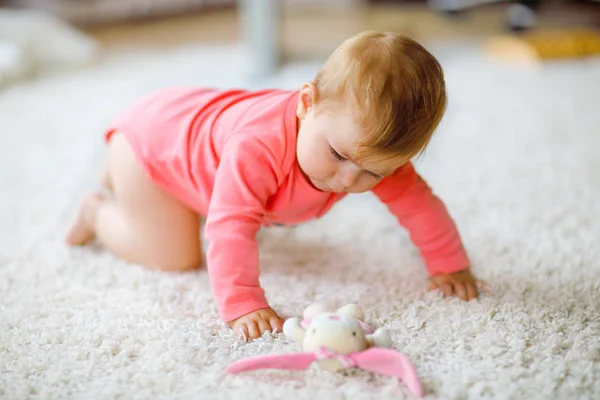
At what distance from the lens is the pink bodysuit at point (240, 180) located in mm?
797

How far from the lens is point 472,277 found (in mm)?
919

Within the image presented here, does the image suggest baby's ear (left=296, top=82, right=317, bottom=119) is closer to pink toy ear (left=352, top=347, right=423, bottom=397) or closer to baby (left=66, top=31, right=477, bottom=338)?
baby (left=66, top=31, right=477, bottom=338)

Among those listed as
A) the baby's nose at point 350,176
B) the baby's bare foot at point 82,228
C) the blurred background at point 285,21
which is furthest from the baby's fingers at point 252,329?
the blurred background at point 285,21

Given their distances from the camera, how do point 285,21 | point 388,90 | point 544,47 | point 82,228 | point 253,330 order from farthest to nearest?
1. point 285,21
2. point 544,47
3. point 82,228
4. point 253,330
5. point 388,90

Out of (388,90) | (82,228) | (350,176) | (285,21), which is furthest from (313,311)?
(285,21)

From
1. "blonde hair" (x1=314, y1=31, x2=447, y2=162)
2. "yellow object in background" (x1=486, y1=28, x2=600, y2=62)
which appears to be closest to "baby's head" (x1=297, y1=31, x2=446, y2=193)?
"blonde hair" (x1=314, y1=31, x2=447, y2=162)

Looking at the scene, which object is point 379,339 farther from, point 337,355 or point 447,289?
point 447,289

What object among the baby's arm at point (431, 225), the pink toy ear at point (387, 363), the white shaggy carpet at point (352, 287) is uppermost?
the baby's arm at point (431, 225)

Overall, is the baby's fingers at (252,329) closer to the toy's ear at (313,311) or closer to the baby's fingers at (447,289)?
the toy's ear at (313,311)

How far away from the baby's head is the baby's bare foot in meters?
0.46

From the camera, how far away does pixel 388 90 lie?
68cm

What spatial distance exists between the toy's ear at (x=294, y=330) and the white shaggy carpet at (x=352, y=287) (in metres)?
0.02

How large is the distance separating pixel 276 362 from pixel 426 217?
12.8 inches

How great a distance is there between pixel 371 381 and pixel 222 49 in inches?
73.9
